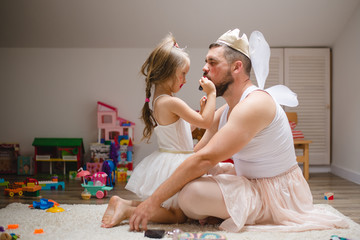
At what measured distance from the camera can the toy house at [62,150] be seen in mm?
4098

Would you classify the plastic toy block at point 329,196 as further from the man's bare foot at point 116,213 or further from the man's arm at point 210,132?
the man's bare foot at point 116,213

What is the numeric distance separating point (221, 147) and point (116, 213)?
59 centimetres

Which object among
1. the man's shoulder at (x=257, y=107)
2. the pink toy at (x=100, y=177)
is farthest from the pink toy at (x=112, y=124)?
the man's shoulder at (x=257, y=107)

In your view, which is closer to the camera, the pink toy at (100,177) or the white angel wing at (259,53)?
the white angel wing at (259,53)

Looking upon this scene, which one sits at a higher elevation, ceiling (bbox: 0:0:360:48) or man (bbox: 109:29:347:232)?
ceiling (bbox: 0:0:360:48)

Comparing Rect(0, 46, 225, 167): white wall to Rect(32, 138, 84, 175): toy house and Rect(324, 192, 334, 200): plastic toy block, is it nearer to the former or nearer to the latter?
Rect(32, 138, 84, 175): toy house

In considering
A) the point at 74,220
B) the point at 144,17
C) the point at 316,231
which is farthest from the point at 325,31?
the point at 74,220

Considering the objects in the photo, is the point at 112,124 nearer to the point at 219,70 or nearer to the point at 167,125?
the point at 167,125

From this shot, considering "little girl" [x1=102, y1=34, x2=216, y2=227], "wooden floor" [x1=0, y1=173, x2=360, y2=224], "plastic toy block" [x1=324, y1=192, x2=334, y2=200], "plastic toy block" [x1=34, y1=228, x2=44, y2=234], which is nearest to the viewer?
"plastic toy block" [x1=34, y1=228, x2=44, y2=234]

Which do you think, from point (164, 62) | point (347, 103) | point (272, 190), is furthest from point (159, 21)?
point (272, 190)

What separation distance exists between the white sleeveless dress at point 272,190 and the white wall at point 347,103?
2016 mm

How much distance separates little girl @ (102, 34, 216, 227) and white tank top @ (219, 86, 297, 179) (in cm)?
27

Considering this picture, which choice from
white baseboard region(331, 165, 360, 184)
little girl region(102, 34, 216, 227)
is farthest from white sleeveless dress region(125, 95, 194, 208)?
white baseboard region(331, 165, 360, 184)

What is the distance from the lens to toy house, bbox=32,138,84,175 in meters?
4.10
